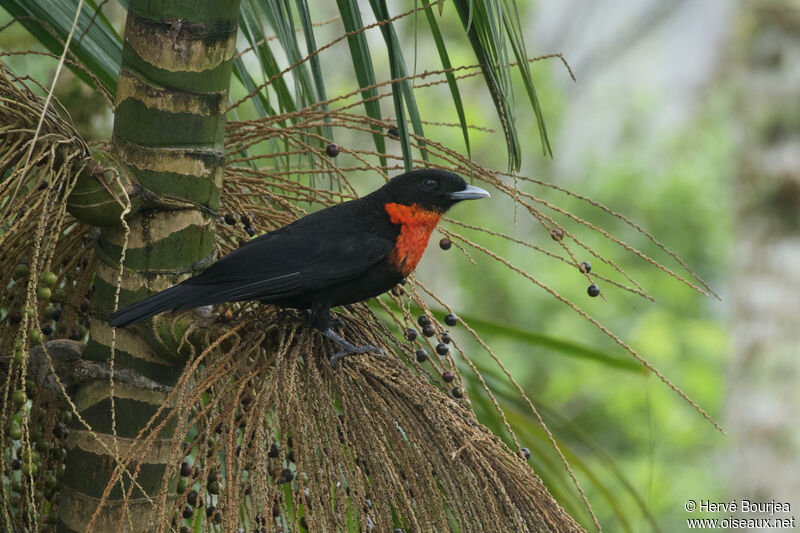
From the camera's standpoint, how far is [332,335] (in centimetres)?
129

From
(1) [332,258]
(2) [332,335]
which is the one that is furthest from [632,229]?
(2) [332,335]

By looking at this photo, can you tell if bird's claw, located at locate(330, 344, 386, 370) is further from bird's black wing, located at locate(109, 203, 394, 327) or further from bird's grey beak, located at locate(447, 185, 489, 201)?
bird's grey beak, located at locate(447, 185, 489, 201)

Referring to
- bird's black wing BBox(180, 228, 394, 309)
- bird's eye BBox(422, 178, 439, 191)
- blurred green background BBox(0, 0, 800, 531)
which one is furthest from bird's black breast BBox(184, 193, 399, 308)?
blurred green background BBox(0, 0, 800, 531)

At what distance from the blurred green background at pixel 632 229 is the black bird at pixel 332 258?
1.73 m

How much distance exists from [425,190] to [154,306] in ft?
2.15

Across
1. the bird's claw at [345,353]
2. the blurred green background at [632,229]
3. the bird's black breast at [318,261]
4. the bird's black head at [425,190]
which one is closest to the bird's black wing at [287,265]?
the bird's black breast at [318,261]

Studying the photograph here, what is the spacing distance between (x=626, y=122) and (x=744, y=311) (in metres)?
6.31

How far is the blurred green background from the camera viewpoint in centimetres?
587

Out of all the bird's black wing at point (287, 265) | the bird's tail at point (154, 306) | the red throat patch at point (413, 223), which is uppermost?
the red throat patch at point (413, 223)

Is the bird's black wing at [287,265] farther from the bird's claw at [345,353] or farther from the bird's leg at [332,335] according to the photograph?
the bird's claw at [345,353]

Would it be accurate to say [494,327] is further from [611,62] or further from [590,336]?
[611,62]

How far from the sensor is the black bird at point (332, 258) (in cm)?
127

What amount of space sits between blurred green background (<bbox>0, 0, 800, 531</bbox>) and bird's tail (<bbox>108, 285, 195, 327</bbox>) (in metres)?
1.92

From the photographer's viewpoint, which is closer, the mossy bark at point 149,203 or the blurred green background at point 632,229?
the mossy bark at point 149,203
